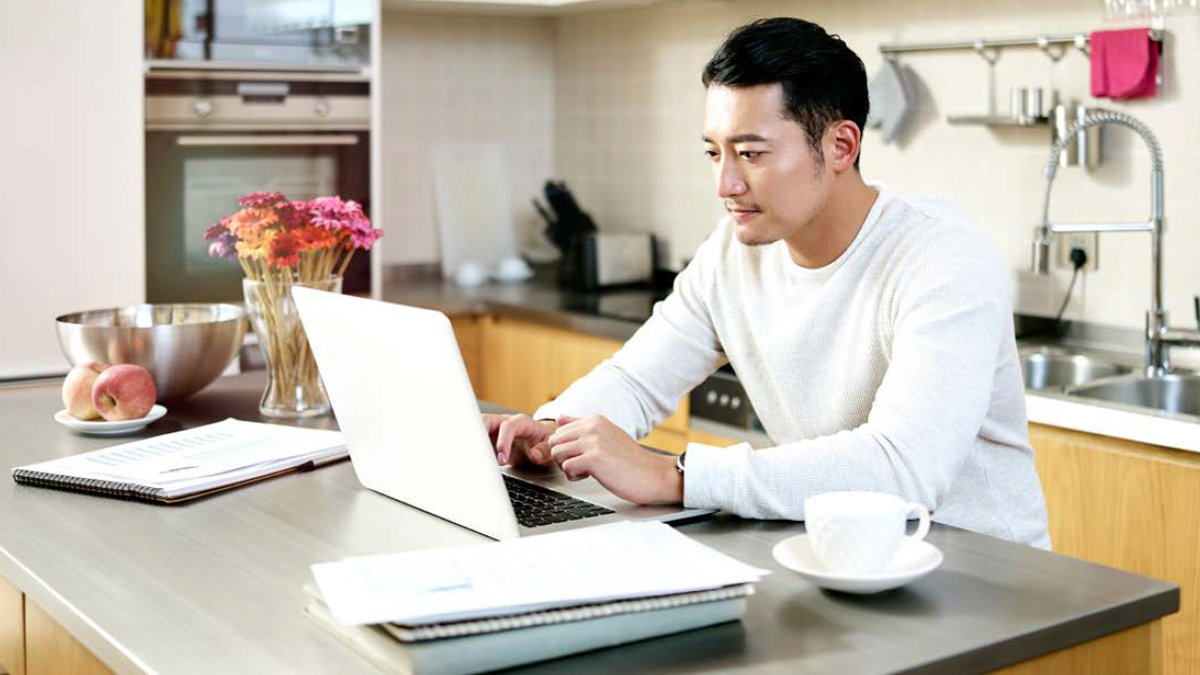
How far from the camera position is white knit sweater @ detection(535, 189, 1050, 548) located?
1.68 meters

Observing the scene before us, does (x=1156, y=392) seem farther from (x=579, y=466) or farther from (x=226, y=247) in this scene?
(x=226, y=247)

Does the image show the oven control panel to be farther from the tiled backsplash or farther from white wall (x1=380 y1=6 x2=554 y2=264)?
white wall (x1=380 y1=6 x2=554 y2=264)

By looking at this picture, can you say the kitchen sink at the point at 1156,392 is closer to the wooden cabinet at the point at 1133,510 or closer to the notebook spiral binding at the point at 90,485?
the wooden cabinet at the point at 1133,510

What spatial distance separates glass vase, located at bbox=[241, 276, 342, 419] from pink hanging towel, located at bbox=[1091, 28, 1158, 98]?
167 cm

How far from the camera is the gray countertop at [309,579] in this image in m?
1.23

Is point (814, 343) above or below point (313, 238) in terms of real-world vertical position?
below

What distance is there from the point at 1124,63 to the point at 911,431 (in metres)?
1.59

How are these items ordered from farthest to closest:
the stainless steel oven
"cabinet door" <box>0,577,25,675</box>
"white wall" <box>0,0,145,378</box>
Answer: the stainless steel oven < "white wall" <box>0,0,145,378</box> < "cabinet door" <box>0,577,25,675</box>

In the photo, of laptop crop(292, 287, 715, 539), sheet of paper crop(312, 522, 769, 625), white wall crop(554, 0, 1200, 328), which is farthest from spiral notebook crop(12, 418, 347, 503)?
white wall crop(554, 0, 1200, 328)

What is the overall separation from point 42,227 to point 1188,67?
2642 mm

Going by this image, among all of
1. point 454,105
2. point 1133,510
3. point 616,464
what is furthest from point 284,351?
point 454,105

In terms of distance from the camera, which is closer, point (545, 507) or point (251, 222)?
point (545, 507)

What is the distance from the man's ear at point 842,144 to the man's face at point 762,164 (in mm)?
19

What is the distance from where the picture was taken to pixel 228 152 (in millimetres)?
3775
